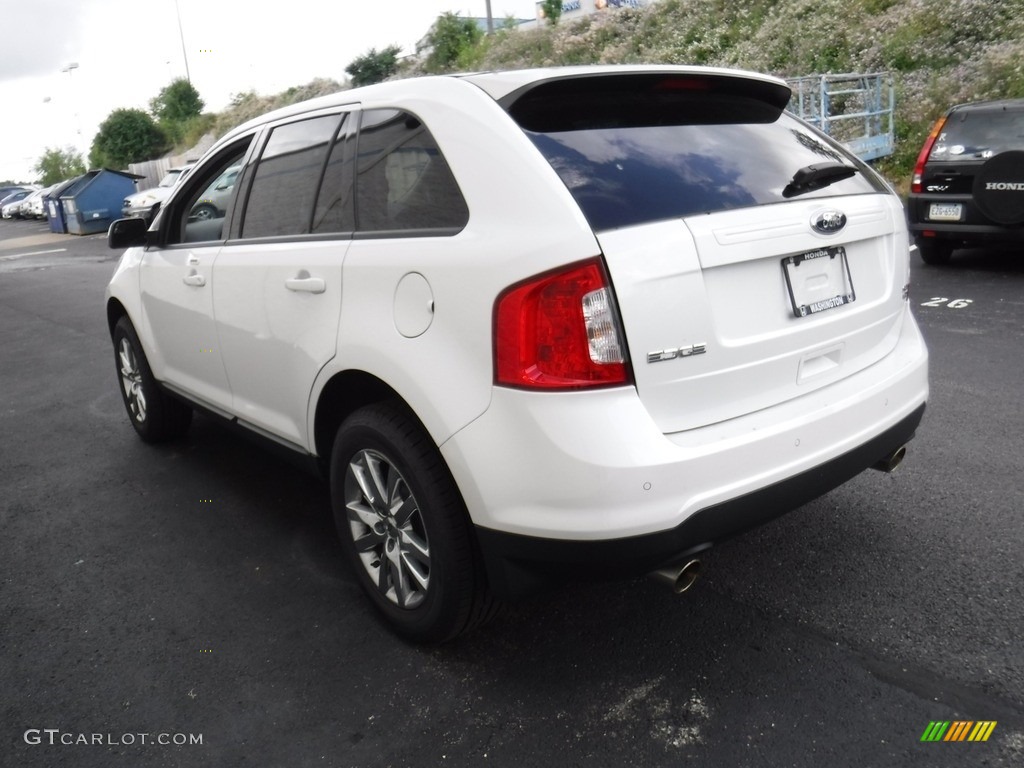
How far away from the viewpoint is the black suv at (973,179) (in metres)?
7.52

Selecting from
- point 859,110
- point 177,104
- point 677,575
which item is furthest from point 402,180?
point 177,104

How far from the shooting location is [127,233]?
4.49 meters

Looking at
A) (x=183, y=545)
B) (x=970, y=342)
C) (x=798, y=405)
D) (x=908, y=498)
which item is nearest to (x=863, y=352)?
(x=798, y=405)

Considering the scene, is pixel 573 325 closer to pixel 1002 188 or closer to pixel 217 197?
pixel 217 197

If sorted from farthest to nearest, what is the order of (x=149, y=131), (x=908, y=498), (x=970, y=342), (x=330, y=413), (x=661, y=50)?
(x=149, y=131), (x=661, y=50), (x=970, y=342), (x=908, y=498), (x=330, y=413)

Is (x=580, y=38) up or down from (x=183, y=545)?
up

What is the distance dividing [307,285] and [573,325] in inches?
46.9

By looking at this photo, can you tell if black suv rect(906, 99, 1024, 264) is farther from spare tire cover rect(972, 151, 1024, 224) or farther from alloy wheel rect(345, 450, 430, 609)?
alloy wheel rect(345, 450, 430, 609)

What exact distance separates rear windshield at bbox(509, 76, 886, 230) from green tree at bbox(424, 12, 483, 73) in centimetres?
3903

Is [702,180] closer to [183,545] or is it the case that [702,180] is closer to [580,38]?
[183,545]

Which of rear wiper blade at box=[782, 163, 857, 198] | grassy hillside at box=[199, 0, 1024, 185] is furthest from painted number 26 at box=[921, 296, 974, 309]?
grassy hillside at box=[199, 0, 1024, 185]

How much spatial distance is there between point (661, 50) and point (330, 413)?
950 inches

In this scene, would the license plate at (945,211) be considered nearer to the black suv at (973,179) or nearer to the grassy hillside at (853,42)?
the black suv at (973,179)

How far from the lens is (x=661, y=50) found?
25.0m
